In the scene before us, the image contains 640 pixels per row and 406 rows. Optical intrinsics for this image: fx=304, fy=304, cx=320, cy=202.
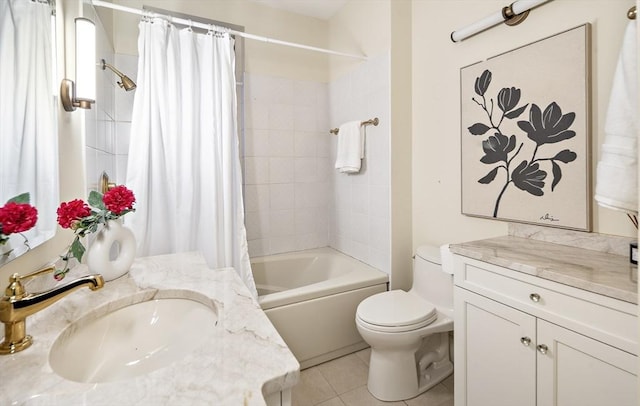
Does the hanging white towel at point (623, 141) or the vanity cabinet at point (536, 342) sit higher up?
the hanging white towel at point (623, 141)

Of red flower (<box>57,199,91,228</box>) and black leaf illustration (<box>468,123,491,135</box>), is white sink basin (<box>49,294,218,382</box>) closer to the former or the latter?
red flower (<box>57,199,91,228</box>)

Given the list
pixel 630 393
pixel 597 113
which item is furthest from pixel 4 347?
pixel 597 113

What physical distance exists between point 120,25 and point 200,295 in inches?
82.8

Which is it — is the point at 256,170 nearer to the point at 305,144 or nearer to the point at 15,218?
the point at 305,144

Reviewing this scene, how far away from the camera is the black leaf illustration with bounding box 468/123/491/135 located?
5.27 ft

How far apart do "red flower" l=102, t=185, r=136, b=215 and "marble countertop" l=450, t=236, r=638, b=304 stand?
130 cm

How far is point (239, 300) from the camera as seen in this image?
87cm

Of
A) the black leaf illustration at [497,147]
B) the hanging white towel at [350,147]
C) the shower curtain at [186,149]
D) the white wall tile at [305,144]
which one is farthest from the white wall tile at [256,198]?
the black leaf illustration at [497,147]

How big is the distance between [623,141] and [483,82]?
76 cm

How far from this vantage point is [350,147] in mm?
2344

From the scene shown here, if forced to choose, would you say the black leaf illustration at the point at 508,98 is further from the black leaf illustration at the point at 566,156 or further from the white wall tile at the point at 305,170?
the white wall tile at the point at 305,170

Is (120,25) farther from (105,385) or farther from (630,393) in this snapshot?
(630,393)

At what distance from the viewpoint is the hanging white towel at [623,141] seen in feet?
3.18

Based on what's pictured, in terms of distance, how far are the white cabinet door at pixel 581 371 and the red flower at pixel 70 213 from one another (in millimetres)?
1526
